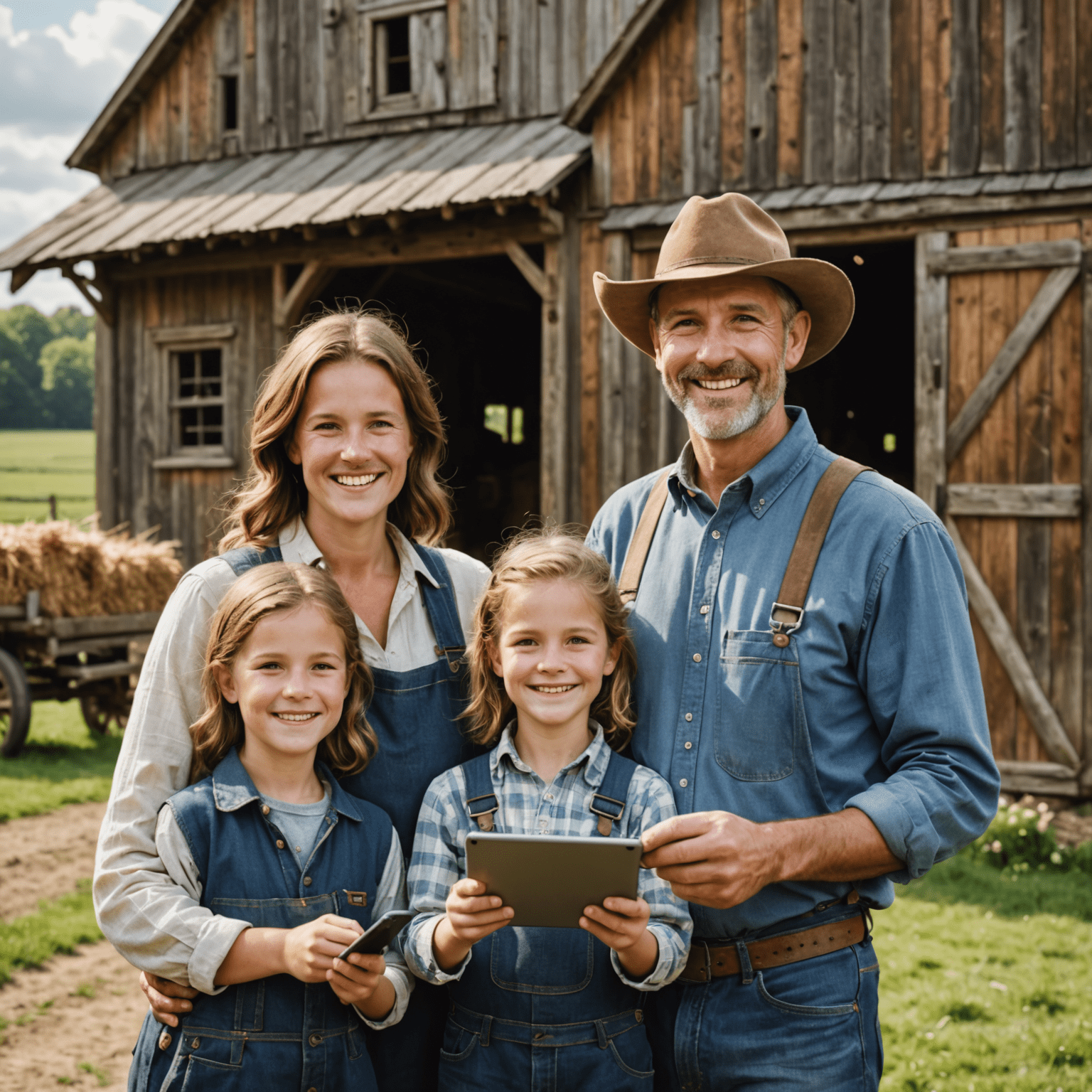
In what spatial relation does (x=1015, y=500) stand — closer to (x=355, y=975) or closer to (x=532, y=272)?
(x=532, y=272)

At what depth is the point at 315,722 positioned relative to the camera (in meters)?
2.41

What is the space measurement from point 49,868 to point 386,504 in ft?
17.2

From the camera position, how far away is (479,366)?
1562 centimetres

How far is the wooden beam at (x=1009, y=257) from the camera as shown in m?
7.41

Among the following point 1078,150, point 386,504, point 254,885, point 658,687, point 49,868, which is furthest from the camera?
point 1078,150

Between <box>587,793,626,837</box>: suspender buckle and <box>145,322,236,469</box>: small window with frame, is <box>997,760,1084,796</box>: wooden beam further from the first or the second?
<box>145,322,236,469</box>: small window with frame

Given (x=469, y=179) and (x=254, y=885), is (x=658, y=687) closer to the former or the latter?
(x=254, y=885)

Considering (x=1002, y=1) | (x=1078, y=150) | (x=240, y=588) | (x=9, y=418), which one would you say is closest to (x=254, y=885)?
(x=240, y=588)

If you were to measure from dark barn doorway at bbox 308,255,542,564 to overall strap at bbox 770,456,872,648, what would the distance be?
10410 millimetres

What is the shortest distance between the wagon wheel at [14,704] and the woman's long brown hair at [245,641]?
743cm

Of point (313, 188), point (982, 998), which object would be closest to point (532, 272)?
point (313, 188)

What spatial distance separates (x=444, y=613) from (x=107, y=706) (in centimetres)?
864

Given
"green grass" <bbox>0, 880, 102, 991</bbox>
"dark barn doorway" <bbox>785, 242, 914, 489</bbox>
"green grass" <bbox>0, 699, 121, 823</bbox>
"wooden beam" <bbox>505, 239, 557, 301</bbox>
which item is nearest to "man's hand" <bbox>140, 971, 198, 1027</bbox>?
"green grass" <bbox>0, 880, 102, 991</bbox>

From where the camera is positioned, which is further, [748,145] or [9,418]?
[9,418]
